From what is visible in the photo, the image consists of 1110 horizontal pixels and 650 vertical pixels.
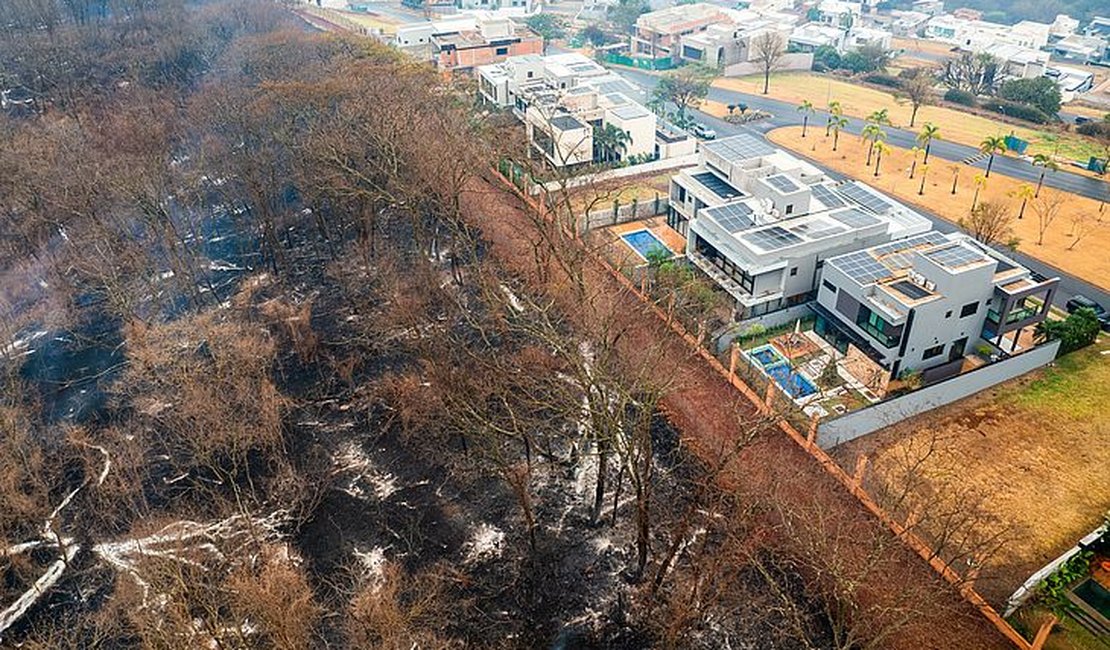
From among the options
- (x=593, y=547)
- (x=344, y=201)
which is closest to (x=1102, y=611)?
(x=593, y=547)

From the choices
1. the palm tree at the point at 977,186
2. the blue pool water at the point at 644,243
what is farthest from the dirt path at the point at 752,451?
the palm tree at the point at 977,186

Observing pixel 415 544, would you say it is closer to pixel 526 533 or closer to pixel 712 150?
pixel 526 533

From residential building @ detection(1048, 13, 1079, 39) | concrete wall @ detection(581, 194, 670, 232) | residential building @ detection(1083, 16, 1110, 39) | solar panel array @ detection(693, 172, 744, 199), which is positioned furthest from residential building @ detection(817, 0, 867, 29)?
solar panel array @ detection(693, 172, 744, 199)

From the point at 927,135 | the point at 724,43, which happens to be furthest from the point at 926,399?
the point at 724,43

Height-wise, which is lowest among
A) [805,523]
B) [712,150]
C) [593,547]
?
[593,547]

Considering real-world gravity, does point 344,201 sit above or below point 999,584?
above

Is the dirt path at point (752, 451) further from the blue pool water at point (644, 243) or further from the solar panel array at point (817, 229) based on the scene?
the solar panel array at point (817, 229)
